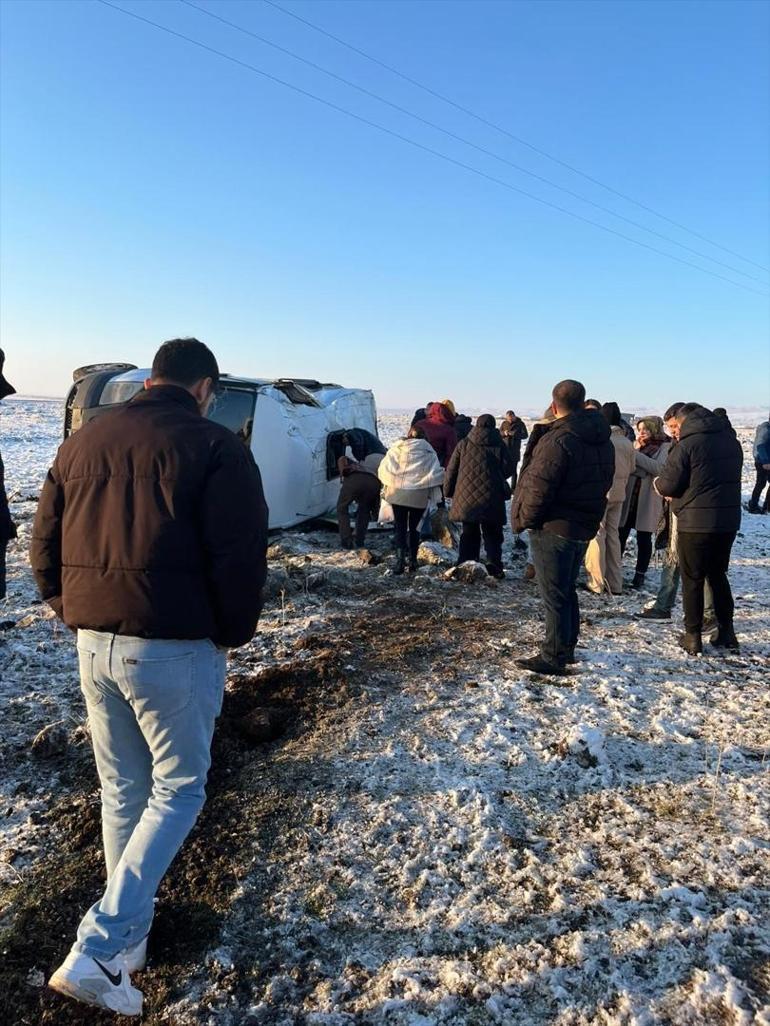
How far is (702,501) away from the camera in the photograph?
5125 millimetres

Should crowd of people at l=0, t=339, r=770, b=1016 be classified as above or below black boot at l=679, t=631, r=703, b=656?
above

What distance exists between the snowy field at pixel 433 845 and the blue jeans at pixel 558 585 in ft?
0.89

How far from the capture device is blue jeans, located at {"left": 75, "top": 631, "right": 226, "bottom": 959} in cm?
210

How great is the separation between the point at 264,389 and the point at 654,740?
6850 mm

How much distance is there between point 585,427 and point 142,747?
3.61 metres

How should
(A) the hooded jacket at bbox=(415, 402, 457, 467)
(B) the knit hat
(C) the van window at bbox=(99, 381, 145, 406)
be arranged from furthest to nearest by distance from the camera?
(A) the hooded jacket at bbox=(415, 402, 457, 467) → (C) the van window at bbox=(99, 381, 145, 406) → (B) the knit hat

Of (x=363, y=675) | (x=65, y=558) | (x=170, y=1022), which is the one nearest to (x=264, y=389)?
(x=363, y=675)

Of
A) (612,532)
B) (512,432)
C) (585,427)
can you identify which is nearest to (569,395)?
(585,427)

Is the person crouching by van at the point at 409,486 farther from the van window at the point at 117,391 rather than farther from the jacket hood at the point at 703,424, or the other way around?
the van window at the point at 117,391

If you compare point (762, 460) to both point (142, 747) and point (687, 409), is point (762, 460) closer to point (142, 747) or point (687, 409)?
point (687, 409)

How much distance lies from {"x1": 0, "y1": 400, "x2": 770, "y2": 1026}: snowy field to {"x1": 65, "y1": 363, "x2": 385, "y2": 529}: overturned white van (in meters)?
4.08

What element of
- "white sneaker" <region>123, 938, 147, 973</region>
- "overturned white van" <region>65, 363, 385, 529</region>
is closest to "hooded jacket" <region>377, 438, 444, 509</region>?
"overturned white van" <region>65, 363, 385, 529</region>

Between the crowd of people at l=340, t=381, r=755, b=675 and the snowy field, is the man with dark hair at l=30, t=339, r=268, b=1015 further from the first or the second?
the crowd of people at l=340, t=381, r=755, b=675

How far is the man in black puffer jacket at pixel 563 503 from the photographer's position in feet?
15.5
